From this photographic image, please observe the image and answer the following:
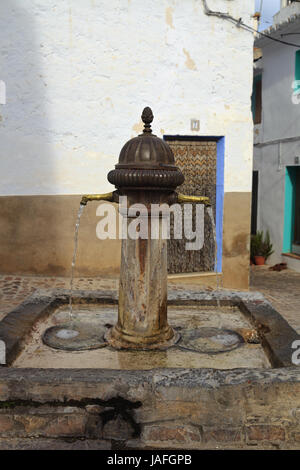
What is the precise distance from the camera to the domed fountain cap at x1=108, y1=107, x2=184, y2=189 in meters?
3.09

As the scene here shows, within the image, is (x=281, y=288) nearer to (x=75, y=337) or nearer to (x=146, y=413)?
(x=75, y=337)

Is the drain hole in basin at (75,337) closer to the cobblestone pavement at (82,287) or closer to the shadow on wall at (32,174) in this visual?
the cobblestone pavement at (82,287)

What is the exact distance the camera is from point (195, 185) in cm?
735

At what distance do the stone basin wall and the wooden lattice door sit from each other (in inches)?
192

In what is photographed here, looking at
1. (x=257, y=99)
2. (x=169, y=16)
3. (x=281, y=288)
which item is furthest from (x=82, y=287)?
(x=257, y=99)

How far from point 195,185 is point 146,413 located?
522 cm

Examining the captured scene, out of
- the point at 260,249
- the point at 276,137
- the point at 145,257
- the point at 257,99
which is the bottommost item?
the point at 260,249

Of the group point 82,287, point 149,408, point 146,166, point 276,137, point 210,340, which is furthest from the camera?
point 276,137

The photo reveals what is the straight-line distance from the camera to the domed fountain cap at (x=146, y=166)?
309 cm

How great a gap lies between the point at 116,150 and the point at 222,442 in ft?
16.3

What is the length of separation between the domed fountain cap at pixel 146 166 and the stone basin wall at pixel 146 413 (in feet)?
4.26

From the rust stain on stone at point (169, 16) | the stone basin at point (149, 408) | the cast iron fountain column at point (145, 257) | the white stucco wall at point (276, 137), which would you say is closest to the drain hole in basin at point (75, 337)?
the cast iron fountain column at point (145, 257)
